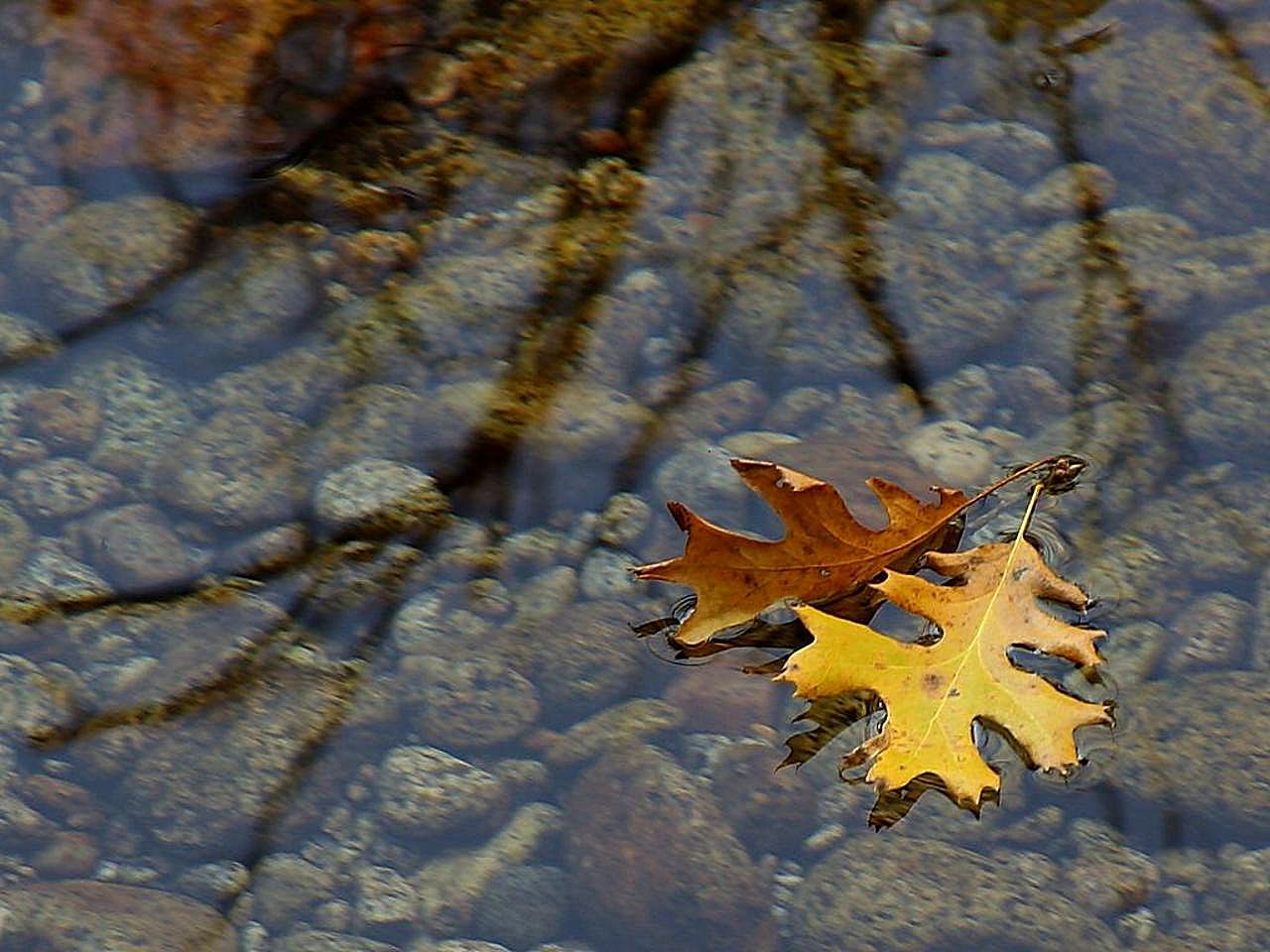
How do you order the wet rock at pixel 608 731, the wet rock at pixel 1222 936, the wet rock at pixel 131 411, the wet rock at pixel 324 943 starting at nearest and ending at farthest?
the wet rock at pixel 1222 936
the wet rock at pixel 324 943
the wet rock at pixel 608 731
the wet rock at pixel 131 411

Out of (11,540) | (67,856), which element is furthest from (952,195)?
(67,856)

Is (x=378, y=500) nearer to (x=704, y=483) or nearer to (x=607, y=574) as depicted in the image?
(x=607, y=574)

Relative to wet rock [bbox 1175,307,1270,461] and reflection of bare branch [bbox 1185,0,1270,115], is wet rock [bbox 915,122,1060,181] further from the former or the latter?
wet rock [bbox 1175,307,1270,461]

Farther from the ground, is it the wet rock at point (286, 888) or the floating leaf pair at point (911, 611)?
the floating leaf pair at point (911, 611)

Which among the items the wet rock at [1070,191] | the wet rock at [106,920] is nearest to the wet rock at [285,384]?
the wet rock at [106,920]

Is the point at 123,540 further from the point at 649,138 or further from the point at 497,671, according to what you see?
the point at 649,138

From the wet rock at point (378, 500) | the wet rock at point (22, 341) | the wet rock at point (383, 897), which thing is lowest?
the wet rock at point (383, 897)

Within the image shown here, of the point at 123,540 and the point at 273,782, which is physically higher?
the point at 123,540

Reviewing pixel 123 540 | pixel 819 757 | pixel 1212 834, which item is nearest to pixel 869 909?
pixel 819 757

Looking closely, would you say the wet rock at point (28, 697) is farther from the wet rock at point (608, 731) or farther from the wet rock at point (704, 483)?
the wet rock at point (704, 483)
